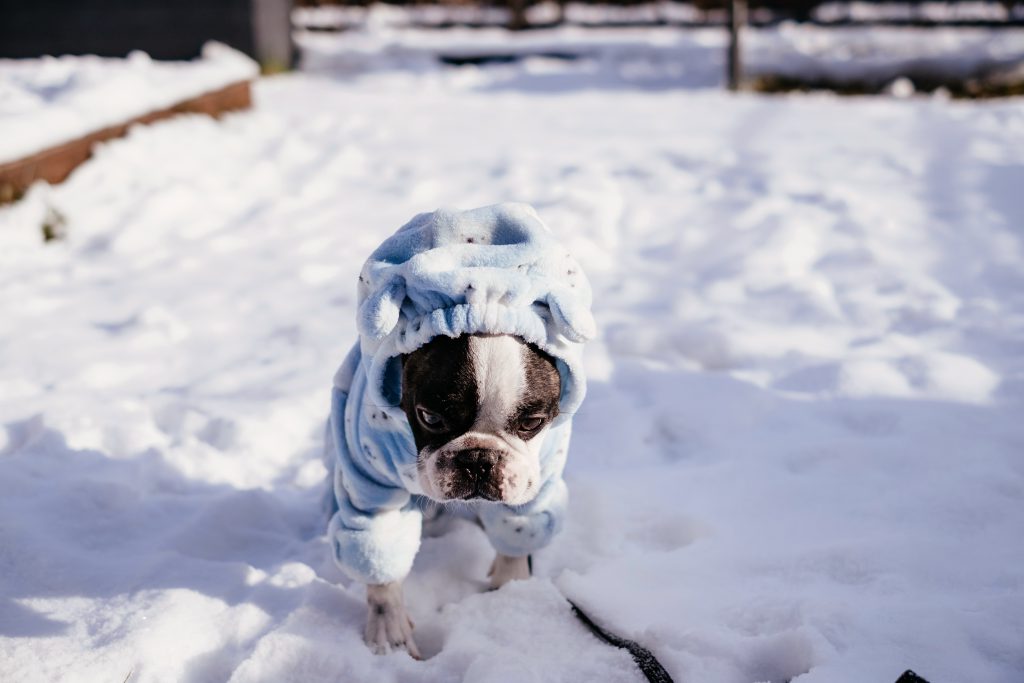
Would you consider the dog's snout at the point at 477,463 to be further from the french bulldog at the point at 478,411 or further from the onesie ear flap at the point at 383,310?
the onesie ear flap at the point at 383,310

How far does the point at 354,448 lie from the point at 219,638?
47 cm

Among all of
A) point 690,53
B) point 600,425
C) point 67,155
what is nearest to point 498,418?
point 600,425

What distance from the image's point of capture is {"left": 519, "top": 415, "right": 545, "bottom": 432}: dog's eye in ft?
5.10

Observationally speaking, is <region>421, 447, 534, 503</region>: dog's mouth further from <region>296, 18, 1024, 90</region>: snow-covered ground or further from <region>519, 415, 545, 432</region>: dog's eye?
<region>296, 18, 1024, 90</region>: snow-covered ground

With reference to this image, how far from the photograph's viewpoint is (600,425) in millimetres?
2668

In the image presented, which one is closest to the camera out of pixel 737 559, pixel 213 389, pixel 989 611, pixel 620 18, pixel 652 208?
pixel 989 611

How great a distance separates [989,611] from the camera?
173 cm

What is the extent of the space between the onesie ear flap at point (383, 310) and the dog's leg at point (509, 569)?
26.2 inches

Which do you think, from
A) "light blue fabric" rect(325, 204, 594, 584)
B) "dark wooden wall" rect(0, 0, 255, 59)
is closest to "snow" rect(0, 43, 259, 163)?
"dark wooden wall" rect(0, 0, 255, 59)

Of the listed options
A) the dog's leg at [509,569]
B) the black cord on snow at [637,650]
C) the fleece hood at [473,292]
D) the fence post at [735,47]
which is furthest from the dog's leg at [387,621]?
the fence post at [735,47]

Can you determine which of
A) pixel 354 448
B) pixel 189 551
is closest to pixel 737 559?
pixel 354 448

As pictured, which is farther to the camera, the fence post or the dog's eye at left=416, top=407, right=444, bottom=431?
the fence post

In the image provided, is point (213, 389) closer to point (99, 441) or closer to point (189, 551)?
point (99, 441)

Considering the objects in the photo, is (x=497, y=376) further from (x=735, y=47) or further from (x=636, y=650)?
(x=735, y=47)
